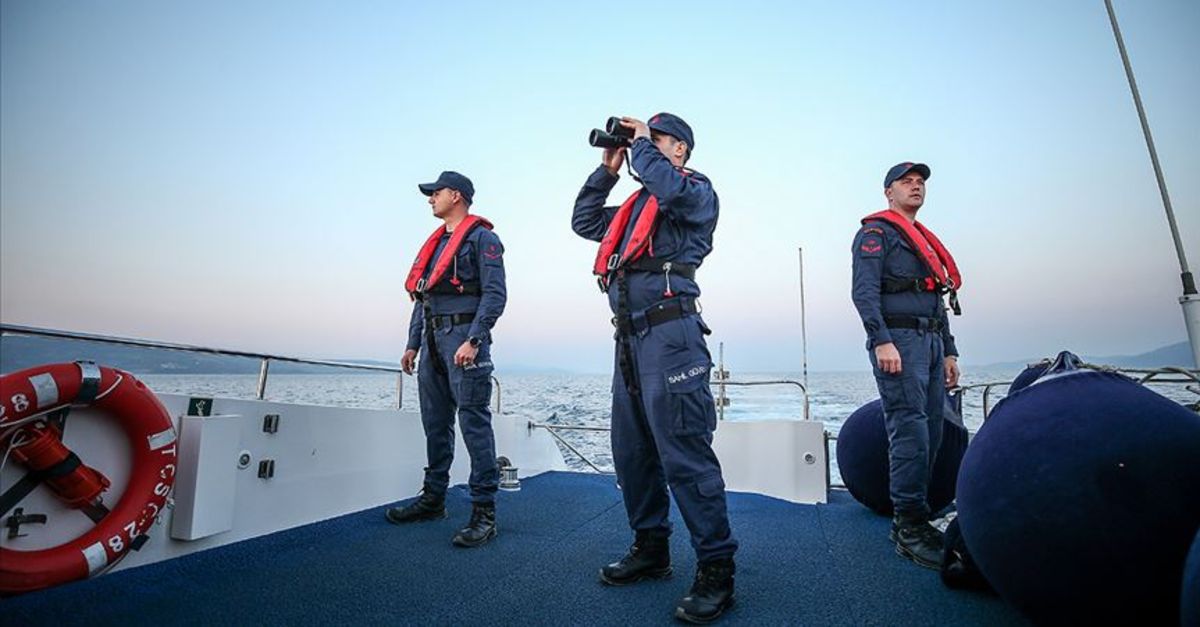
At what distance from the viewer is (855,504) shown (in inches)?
145

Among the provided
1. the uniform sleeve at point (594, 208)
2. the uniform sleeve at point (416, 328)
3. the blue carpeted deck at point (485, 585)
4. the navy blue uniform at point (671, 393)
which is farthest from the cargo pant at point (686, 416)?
the uniform sleeve at point (416, 328)

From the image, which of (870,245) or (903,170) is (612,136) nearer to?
(870,245)

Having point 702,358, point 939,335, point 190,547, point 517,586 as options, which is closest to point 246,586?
point 190,547

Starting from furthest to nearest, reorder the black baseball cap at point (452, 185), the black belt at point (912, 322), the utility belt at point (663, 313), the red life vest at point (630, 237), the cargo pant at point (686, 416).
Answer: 1. the black baseball cap at point (452, 185)
2. the black belt at point (912, 322)
3. the red life vest at point (630, 237)
4. the utility belt at point (663, 313)
5. the cargo pant at point (686, 416)

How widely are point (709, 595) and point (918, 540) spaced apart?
1130mm

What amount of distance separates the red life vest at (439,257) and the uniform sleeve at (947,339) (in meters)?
2.34

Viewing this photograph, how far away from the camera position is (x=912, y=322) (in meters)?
2.47

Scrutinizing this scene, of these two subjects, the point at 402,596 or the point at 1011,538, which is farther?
the point at 402,596

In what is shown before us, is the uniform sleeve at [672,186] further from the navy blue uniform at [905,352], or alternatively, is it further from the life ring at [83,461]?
the life ring at [83,461]

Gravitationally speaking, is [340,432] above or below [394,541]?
above

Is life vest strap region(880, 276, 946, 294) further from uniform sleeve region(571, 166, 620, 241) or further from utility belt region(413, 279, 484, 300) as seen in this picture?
utility belt region(413, 279, 484, 300)

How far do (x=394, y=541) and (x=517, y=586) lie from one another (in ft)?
2.91

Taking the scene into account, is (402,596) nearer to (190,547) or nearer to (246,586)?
(246,586)

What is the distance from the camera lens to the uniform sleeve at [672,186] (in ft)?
6.15
